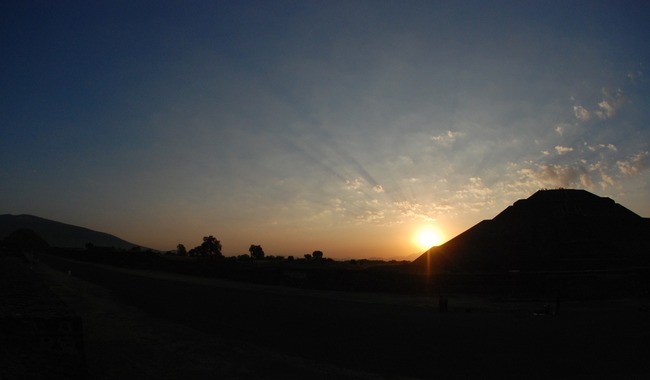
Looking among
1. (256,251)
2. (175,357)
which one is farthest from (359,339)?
(256,251)

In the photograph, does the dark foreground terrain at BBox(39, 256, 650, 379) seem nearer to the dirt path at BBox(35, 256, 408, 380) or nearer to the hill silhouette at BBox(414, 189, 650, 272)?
the dirt path at BBox(35, 256, 408, 380)

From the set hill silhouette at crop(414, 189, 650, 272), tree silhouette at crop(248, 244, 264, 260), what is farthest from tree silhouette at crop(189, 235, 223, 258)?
hill silhouette at crop(414, 189, 650, 272)

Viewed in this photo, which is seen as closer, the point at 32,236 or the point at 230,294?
the point at 230,294

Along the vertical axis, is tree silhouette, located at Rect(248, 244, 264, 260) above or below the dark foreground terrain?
above

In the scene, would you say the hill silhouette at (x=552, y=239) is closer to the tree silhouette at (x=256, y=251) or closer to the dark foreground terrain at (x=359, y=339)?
the dark foreground terrain at (x=359, y=339)

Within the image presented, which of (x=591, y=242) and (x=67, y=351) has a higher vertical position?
(x=591, y=242)

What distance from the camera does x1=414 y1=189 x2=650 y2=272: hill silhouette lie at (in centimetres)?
2969

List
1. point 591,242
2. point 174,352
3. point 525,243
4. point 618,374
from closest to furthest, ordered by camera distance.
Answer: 1. point 618,374
2. point 174,352
3. point 591,242
4. point 525,243

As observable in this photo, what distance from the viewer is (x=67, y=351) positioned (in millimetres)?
4035

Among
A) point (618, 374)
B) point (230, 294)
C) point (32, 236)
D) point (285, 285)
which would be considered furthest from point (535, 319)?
point (32, 236)

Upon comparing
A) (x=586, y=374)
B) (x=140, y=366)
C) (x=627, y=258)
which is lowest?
(x=140, y=366)

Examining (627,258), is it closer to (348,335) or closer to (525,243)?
(525,243)

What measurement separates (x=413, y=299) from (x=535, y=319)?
712 centimetres

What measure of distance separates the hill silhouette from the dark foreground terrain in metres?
11.7
